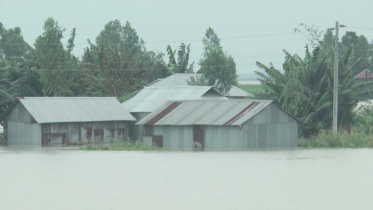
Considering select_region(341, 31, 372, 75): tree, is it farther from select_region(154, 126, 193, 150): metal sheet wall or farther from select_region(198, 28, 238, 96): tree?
select_region(154, 126, 193, 150): metal sheet wall

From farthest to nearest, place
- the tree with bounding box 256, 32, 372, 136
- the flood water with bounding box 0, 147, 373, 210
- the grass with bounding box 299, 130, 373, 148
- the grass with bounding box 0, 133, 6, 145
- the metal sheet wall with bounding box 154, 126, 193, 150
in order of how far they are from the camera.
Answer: the grass with bounding box 0, 133, 6, 145 → the tree with bounding box 256, 32, 372, 136 → the metal sheet wall with bounding box 154, 126, 193, 150 → the grass with bounding box 299, 130, 373, 148 → the flood water with bounding box 0, 147, 373, 210

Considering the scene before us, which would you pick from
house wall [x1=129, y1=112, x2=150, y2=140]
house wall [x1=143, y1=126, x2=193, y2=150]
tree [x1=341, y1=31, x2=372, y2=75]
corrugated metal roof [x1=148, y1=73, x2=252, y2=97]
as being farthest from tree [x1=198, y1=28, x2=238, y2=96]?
tree [x1=341, y1=31, x2=372, y2=75]

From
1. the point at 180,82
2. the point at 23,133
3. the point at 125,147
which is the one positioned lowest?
the point at 125,147

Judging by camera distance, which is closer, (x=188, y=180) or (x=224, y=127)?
(x=188, y=180)

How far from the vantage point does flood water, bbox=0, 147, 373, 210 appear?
71.4 ft

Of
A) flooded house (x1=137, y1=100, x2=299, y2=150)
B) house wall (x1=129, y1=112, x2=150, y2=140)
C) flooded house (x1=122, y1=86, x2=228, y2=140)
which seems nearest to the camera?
flooded house (x1=137, y1=100, x2=299, y2=150)

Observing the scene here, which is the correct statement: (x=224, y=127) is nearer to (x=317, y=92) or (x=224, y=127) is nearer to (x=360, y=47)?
(x=317, y=92)

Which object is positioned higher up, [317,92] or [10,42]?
[10,42]

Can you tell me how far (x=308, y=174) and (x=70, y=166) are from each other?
9.39m

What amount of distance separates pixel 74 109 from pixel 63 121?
6.58ft

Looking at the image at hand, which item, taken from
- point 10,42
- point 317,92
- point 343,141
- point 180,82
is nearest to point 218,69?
point 180,82

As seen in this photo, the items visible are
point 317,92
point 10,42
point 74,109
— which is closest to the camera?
point 317,92

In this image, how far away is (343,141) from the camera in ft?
133

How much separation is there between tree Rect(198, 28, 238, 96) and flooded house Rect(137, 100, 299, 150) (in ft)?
44.5
